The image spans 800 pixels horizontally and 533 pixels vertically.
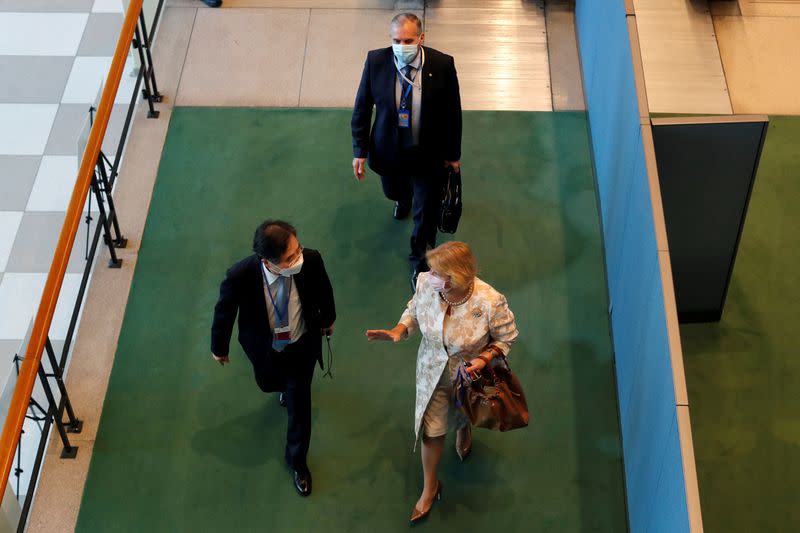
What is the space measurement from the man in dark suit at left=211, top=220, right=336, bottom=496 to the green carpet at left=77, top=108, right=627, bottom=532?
0.55 meters

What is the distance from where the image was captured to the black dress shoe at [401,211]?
7.16m

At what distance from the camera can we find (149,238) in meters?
7.11

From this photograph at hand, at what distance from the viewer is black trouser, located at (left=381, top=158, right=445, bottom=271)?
6.38 m

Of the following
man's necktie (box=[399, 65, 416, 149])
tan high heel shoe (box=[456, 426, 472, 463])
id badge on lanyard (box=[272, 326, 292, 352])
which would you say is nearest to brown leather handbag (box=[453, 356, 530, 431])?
tan high heel shoe (box=[456, 426, 472, 463])

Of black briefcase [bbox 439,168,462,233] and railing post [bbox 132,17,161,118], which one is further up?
railing post [bbox 132,17,161,118]

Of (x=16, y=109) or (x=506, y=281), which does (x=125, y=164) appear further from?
(x=506, y=281)

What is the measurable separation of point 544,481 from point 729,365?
4.61 ft

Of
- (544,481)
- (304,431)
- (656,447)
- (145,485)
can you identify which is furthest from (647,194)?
(145,485)

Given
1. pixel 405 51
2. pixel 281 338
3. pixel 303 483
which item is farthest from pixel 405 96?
pixel 303 483

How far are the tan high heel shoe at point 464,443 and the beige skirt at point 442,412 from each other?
1.31 feet

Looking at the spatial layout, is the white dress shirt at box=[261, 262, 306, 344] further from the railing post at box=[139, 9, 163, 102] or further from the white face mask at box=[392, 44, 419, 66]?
the railing post at box=[139, 9, 163, 102]

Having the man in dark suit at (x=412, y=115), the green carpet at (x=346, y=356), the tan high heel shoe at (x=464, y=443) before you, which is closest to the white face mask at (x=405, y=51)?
the man in dark suit at (x=412, y=115)

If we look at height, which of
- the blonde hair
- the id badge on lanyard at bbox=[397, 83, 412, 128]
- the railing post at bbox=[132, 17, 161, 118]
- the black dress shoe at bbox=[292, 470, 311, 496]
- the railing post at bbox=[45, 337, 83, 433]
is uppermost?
the railing post at bbox=[132, 17, 161, 118]

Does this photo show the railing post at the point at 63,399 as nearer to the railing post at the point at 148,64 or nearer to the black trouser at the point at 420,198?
the black trouser at the point at 420,198
